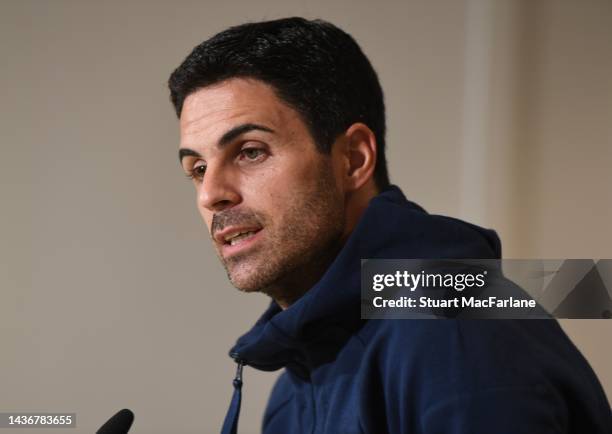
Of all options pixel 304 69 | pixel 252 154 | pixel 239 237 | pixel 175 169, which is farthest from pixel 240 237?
pixel 175 169

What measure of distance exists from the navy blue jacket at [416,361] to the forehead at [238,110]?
0.17 m

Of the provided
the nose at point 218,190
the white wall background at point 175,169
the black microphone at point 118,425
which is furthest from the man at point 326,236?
the white wall background at point 175,169

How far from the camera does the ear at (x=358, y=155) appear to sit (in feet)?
2.94

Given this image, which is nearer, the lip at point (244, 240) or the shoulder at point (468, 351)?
the shoulder at point (468, 351)

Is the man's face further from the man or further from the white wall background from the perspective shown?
the white wall background

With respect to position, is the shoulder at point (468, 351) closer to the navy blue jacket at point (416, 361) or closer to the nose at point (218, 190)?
the navy blue jacket at point (416, 361)

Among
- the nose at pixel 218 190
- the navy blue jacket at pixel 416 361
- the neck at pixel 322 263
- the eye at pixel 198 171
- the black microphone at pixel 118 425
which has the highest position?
the eye at pixel 198 171

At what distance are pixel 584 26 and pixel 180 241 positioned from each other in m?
1.03

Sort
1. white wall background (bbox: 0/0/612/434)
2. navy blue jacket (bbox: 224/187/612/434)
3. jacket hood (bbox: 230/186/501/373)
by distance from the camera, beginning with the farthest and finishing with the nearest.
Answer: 1. white wall background (bbox: 0/0/612/434)
2. jacket hood (bbox: 230/186/501/373)
3. navy blue jacket (bbox: 224/187/612/434)

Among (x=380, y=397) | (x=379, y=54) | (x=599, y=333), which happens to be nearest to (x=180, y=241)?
(x=379, y=54)

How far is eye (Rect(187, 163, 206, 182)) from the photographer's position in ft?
2.98

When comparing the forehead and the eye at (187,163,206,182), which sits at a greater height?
the forehead

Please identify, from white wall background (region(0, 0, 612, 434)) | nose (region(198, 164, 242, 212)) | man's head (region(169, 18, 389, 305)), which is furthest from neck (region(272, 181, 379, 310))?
white wall background (region(0, 0, 612, 434))

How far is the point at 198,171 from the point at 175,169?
531mm
